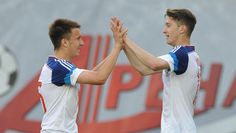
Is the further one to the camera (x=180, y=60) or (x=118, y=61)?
(x=118, y=61)

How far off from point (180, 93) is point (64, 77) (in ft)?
2.77

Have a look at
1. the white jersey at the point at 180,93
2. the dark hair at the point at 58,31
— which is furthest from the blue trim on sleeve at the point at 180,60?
the dark hair at the point at 58,31

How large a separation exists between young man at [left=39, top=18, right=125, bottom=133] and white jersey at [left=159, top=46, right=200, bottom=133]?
44 cm

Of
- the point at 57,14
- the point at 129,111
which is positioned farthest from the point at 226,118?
the point at 57,14

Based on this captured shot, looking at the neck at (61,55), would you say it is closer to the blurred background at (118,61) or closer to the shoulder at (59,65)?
the shoulder at (59,65)

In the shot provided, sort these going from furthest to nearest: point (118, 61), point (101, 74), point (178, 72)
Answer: point (118, 61) < point (178, 72) < point (101, 74)

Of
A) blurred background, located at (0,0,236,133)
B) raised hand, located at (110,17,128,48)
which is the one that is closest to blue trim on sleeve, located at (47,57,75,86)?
raised hand, located at (110,17,128,48)

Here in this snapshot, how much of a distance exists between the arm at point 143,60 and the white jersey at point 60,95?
41cm

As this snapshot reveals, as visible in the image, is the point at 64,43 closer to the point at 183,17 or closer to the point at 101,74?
the point at 101,74

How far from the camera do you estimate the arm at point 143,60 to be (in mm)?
6293

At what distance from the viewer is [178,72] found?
6.37 meters

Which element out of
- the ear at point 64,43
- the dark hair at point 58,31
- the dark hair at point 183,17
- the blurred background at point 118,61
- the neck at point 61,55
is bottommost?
the blurred background at point 118,61

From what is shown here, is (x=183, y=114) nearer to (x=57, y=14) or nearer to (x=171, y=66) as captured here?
(x=171, y=66)

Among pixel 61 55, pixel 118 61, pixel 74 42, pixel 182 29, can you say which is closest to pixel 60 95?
pixel 61 55
